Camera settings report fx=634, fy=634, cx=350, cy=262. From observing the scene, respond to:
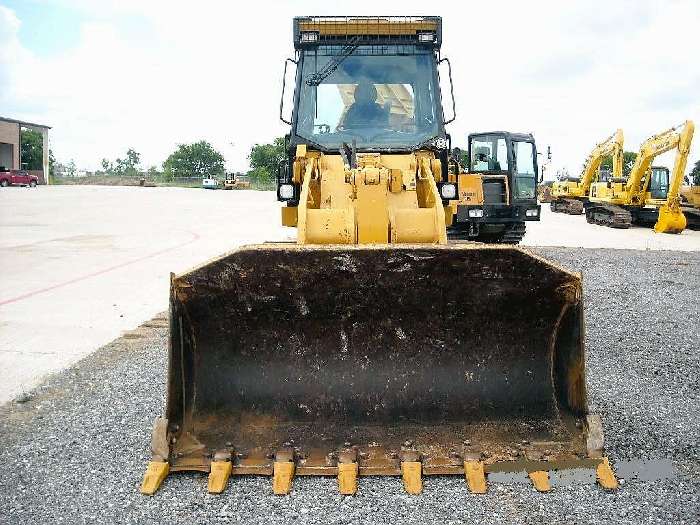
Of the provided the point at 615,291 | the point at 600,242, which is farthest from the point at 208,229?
the point at 615,291

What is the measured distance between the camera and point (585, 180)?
27172 mm

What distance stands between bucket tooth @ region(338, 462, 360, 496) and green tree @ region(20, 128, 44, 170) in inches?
2775

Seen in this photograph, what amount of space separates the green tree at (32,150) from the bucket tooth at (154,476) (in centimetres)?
7003

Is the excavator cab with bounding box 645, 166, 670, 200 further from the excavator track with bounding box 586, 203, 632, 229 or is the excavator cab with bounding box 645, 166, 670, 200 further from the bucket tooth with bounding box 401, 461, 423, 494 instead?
the bucket tooth with bounding box 401, 461, 423, 494

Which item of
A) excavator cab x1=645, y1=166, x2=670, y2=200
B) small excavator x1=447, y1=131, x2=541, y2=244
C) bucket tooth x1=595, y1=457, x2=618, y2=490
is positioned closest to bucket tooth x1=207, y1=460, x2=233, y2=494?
bucket tooth x1=595, y1=457, x2=618, y2=490

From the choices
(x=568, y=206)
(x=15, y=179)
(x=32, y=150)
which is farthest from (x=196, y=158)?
(x=568, y=206)

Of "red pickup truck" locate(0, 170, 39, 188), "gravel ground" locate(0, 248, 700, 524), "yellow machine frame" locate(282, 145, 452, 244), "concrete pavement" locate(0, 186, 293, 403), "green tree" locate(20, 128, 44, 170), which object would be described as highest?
"green tree" locate(20, 128, 44, 170)

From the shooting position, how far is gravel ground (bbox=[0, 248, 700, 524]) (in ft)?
9.76

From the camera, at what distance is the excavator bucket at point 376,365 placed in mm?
3262

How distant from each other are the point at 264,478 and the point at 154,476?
55cm

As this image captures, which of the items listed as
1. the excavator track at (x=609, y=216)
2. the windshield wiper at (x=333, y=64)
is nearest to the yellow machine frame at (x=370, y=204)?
the windshield wiper at (x=333, y=64)

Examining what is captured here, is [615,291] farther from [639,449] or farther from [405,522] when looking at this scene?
[405,522]

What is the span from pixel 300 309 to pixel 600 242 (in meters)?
14.8

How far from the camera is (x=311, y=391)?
354cm
